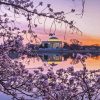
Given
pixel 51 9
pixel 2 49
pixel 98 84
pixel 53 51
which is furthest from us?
pixel 53 51

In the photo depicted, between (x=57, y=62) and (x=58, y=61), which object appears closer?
(x=57, y=62)

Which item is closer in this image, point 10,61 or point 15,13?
point 15,13

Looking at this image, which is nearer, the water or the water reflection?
the water reflection

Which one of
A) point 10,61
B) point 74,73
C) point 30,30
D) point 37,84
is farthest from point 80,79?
point 30,30

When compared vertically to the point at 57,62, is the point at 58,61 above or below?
below

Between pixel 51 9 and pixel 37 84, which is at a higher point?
pixel 51 9

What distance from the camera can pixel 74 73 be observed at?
1142 centimetres

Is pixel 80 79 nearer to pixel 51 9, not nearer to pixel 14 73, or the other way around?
pixel 14 73

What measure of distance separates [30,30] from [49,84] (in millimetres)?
4523

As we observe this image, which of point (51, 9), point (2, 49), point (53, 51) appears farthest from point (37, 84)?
point (53, 51)

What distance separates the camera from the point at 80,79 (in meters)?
11.2

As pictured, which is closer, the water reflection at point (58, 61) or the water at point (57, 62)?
the water reflection at point (58, 61)

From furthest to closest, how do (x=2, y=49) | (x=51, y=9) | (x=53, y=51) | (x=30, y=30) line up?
(x=53, y=51), (x=2, y=49), (x=51, y=9), (x=30, y=30)

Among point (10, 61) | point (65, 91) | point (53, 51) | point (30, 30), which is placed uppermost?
point (30, 30)
